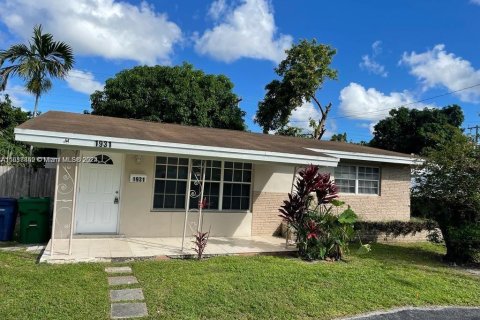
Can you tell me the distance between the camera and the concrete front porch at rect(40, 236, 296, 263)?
7.88 m

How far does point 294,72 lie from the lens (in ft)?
86.2

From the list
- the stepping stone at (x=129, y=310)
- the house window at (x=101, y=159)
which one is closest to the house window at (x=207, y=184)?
the house window at (x=101, y=159)

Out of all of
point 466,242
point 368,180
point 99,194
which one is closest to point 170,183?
point 99,194

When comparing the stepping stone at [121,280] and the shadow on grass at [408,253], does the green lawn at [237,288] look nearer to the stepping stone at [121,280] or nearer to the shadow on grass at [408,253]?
the stepping stone at [121,280]

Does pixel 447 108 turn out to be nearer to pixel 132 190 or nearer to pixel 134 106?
pixel 134 106

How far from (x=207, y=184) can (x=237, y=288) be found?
4908 millimetres

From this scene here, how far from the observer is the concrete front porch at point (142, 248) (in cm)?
788

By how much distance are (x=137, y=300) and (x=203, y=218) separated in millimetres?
5272

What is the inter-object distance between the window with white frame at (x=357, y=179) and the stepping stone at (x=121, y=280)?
8.45 meters

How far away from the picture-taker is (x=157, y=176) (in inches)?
411

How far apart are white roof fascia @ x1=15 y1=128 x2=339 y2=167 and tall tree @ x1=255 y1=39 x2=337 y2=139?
56.5ft

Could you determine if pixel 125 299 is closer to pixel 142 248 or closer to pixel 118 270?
pixel 118 270

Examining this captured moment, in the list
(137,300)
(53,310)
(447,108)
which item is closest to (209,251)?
(137,300)

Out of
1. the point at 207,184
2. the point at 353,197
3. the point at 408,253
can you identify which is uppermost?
the point at 207,184
